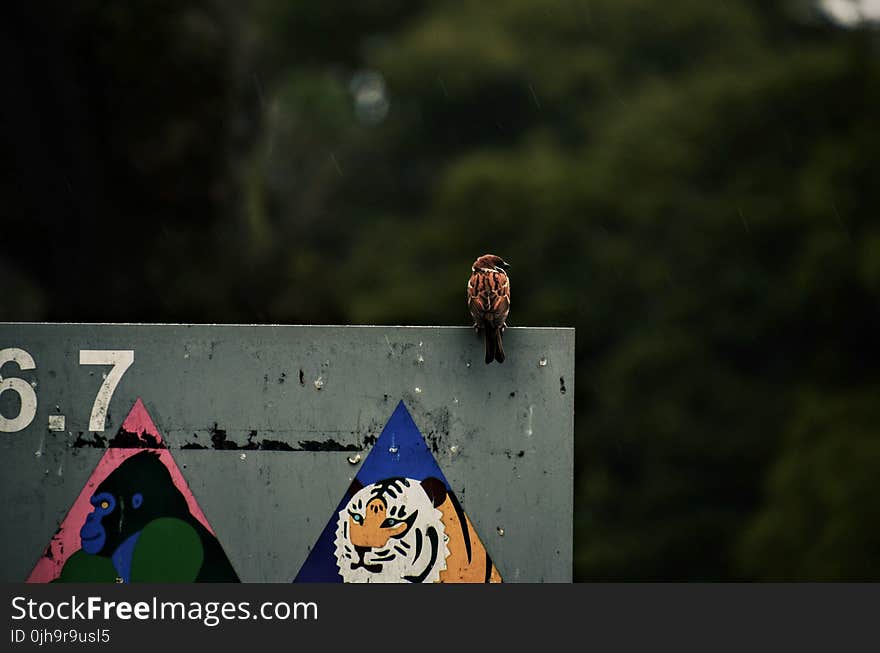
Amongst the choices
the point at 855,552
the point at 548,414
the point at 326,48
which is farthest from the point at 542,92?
the point at 548,414

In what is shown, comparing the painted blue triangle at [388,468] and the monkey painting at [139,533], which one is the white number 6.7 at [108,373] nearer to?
the monkey painting at [139,533]

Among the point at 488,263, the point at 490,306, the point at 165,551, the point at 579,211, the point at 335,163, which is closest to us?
the point at 165,551

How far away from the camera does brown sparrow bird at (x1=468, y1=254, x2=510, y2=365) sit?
3148 mm

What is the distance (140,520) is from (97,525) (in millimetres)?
101

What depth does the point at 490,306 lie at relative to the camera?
3.69 m

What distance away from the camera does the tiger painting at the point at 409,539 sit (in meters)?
3.08

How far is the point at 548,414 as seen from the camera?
10.1 ft

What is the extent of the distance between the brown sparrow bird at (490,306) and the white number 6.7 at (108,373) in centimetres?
84

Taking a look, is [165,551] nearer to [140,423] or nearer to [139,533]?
[139,533]

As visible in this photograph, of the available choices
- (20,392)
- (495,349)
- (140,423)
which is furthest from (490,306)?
(20,392)

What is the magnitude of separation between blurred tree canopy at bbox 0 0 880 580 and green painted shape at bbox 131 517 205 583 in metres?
6.93

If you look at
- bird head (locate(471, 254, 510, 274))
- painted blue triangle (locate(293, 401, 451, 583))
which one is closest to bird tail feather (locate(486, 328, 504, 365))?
painted blue triangle (locate(293, 401, 451, 583))

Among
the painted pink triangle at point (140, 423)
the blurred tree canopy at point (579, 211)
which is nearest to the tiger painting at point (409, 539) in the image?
the painted pink triangle at point (140, 423)

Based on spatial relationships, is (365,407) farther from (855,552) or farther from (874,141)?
(874,141)
